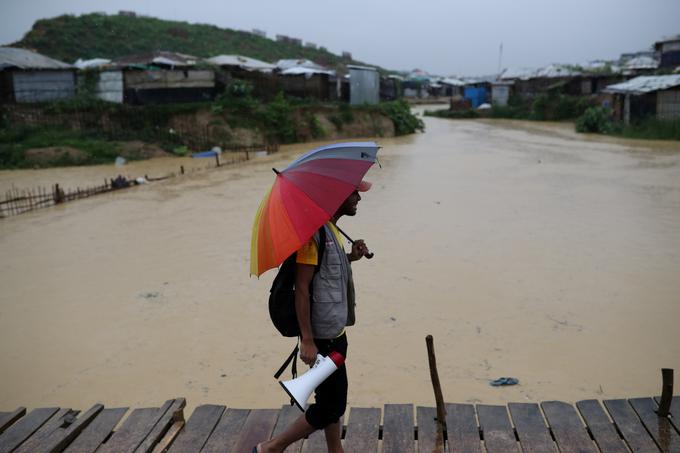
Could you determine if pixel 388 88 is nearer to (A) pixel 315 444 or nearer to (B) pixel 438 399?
(B) pixel 438 399

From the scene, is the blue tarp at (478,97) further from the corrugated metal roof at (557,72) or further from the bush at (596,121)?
the bush at (596,121)

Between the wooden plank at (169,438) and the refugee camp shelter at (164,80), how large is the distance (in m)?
19.9

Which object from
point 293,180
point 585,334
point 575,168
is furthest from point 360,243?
point 575,168

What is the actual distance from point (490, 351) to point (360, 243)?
314 centimetres

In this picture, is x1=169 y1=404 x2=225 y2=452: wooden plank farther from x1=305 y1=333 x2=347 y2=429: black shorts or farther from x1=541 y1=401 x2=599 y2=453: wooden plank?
x1=541 y1=401 x2=599 y2=453: wooden plank

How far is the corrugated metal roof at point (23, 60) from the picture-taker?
19041 millimetres

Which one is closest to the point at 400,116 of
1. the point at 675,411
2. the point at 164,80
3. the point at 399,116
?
the point at 399,116

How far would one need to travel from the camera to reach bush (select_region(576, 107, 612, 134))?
83.4 ft

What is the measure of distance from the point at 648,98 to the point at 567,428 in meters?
25.1

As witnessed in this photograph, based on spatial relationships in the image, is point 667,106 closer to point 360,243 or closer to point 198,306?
point 198,306

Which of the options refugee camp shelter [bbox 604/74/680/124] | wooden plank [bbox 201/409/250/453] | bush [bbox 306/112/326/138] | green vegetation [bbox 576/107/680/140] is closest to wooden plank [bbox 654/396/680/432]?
wooden plank [bbox 201/409/250/453]

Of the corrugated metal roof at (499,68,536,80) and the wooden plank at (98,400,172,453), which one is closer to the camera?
the wooden plank at (98,400,172,453)

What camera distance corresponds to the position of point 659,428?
9.61 ft

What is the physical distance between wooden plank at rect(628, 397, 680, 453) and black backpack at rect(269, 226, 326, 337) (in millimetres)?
1900
